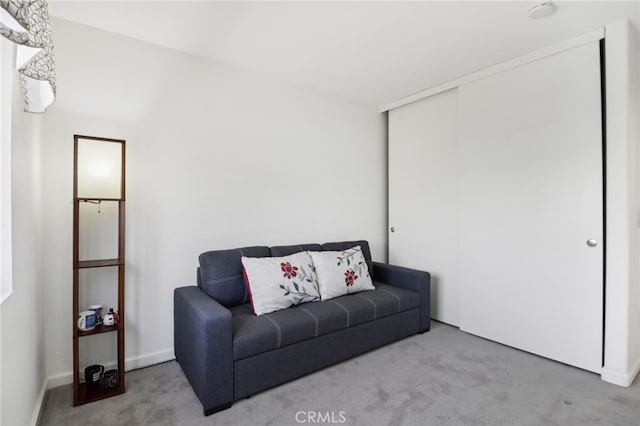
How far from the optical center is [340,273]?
2.76 metres

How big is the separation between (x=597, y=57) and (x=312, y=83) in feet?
7.51

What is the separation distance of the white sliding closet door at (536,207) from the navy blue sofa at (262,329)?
0.64 metres

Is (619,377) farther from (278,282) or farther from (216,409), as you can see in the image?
(216,409)

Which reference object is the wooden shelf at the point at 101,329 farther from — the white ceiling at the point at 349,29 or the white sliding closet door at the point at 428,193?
the white sliding closet door at the point at 428,193

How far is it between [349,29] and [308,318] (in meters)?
2.09

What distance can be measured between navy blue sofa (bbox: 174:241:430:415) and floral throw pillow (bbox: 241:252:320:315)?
0.08 meters

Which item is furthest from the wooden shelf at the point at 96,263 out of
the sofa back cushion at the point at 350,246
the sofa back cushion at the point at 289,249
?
the sofa back cushion at the point at 350,246

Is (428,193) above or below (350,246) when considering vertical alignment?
above

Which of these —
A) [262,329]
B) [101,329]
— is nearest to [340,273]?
[262,329]

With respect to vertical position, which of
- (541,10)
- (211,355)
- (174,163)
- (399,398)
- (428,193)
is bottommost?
(399,398)

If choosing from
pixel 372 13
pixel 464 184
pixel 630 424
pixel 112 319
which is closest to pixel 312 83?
pixel 372 13

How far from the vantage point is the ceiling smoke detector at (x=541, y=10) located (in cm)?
194

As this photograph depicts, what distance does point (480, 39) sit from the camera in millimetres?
2354

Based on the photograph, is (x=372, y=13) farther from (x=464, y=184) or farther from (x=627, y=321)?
(x=627, y=321)
